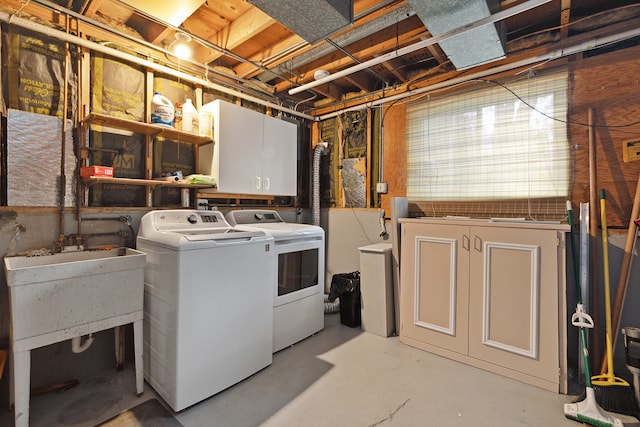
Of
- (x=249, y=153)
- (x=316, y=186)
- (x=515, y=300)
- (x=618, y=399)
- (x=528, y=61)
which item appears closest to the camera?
(x=618, y=399)

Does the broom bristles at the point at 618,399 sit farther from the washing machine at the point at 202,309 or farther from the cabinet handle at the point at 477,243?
the washing machine at the point at 202,309

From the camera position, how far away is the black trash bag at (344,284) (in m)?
2.91

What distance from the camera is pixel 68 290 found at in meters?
1.56

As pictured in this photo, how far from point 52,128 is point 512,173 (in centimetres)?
333

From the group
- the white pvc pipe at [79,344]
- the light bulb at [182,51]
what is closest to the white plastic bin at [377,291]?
the white pvc pipe at [79,344]

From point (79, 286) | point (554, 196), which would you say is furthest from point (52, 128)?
point (554, 196)

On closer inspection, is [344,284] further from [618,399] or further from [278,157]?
[618,399]

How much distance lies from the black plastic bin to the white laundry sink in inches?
69.1

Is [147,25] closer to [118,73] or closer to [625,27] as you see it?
[118,73]

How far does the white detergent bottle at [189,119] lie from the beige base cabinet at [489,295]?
76.7 inches

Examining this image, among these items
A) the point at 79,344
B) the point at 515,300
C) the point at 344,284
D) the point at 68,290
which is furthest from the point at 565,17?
the point at 79,344

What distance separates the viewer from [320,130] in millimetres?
3816

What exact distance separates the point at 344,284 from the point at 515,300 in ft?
4.72

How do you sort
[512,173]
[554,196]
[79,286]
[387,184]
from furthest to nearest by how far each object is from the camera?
[387,184] → [512,173] → [554,196] → [79,286]
